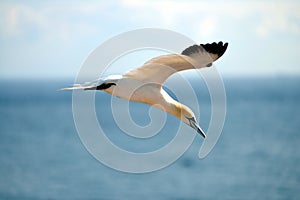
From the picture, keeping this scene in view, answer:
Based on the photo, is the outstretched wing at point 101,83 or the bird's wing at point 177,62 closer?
the outstretched wing at point 101,83

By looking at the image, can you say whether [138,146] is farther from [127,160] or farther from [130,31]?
[130,31]

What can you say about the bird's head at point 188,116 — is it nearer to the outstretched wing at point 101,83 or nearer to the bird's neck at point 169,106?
the bird's neck at point 169,106

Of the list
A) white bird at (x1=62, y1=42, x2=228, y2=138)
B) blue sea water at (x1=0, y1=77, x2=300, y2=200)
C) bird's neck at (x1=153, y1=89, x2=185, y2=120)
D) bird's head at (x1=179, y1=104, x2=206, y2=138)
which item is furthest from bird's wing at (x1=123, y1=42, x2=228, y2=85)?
blue sea water at (x1=0, y1=77, x2=300, y2=200)

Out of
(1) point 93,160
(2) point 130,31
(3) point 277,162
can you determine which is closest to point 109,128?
(1) point 93,160

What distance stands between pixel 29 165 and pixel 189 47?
2443 inches

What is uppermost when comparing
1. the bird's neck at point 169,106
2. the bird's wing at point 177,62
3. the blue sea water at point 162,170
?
the blue sea water at point 162,170

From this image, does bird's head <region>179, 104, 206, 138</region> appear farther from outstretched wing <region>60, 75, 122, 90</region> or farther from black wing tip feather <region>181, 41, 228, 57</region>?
outstretched wing <region>60, 75, 122, 90</region>

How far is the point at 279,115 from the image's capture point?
13112cm

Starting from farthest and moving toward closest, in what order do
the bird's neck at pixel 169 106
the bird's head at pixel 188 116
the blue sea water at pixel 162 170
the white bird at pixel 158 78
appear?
the blue sea water at pixel 162 170
the bird's head at pixel 188 116
the bird's neck at pixel 169 106
the white bird at pixel 158 78

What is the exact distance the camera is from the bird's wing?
480 inches

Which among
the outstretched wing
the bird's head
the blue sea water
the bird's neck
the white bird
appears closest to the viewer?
the outstretched wing

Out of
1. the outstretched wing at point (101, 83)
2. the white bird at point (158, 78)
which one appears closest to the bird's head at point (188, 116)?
the white bird at point (158, 78)

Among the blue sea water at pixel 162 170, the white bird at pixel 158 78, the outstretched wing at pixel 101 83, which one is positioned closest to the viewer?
the outstretched wing at pixel 101 83

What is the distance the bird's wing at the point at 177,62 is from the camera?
1218cm
